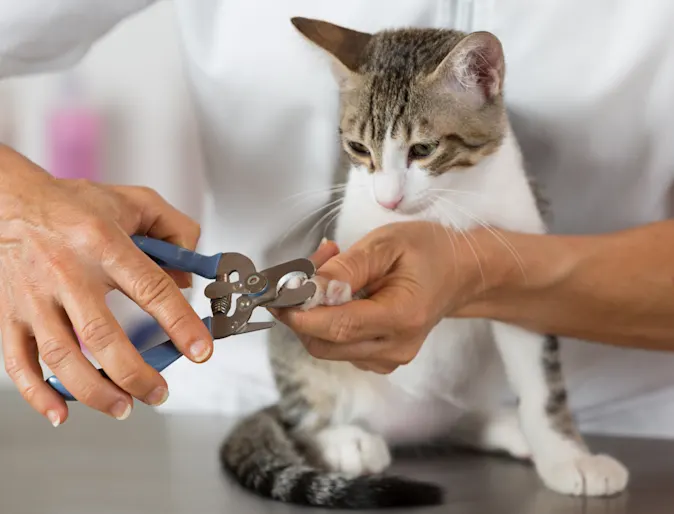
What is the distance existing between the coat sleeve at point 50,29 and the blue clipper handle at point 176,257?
38 cm

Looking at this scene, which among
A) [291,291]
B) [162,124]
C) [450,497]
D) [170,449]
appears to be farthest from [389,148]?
[162,124]

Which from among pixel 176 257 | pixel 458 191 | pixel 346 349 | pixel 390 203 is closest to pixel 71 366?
pixel 176 257

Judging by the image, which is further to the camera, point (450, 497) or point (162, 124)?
point (162, 124)

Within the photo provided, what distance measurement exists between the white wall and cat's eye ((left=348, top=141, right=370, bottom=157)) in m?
0.50

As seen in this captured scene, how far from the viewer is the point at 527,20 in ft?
3.30

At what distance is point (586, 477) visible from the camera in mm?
914

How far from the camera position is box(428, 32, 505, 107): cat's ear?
2.74 feet

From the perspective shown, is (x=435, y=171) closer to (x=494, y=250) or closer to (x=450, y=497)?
(x=494, y=250)

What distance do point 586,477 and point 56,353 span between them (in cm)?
61

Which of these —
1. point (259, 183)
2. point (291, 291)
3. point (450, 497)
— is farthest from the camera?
point (259, 183)

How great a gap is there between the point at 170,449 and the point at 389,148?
0.51 m

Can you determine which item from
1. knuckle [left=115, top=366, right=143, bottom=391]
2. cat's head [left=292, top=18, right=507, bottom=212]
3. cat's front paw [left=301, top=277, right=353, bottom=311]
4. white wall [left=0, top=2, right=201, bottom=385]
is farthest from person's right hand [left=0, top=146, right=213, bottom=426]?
white wall [left=0, top=2, right=201, bottom=385]

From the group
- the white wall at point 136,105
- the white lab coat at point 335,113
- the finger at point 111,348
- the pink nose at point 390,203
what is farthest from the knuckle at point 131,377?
the white wall at point 136,105

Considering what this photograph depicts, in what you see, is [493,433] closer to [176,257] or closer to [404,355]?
[404,355]
